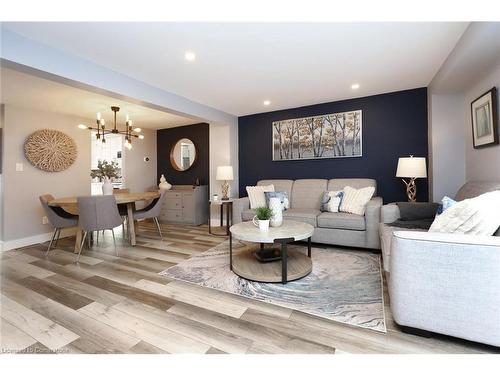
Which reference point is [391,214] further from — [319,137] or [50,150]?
[50,150]

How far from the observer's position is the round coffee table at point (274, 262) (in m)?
2.09

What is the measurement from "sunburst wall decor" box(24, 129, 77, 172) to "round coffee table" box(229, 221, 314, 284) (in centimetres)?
360

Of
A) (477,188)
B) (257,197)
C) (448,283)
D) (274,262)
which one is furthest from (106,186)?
(477,188)

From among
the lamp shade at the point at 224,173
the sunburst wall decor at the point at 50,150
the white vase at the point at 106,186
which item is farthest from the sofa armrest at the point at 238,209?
the sunburst wall decor at the point at 50,150

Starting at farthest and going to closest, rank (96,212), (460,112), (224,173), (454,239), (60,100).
A: 1. (224,173)
2. (60,100)
3. (460,112)
4. (96,212)
5. (454,239)

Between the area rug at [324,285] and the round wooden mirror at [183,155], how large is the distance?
2961mm

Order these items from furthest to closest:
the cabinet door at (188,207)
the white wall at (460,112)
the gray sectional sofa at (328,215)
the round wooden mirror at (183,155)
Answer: the round wooden mirror at (183,155) < the cabinet door at (188,207) < the gray sectional sofa at (328,215) < the white wall at (460,112)

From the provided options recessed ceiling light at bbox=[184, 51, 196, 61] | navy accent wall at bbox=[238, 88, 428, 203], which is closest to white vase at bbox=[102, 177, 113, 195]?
recessed ceiling light at bbox=[184, 51, 196, 61]

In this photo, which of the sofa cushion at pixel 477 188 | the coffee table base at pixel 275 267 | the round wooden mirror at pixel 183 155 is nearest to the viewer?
the sofa cushion at pixel 477 188

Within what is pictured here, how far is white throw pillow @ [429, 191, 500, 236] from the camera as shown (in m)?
1.42

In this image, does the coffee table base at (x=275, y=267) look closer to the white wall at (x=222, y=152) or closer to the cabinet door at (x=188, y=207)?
the white wall at (x=222, y=152)

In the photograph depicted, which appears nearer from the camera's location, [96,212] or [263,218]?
[263,218]

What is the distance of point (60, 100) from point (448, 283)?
4.79 meters

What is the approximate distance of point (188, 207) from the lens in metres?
4.84
